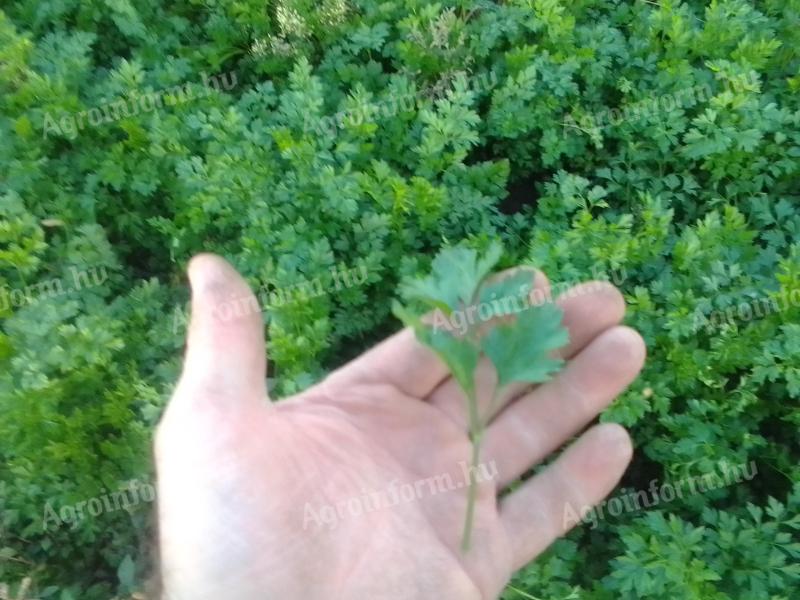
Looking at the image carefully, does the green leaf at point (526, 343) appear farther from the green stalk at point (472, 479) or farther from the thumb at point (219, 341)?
the thumb at point (219, 341)

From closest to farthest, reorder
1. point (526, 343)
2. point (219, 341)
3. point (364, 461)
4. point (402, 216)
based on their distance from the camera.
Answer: point (219, 341), point (526, 343), point (364, 461), point (402, 216)

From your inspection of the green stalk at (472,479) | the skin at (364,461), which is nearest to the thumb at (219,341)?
the skin at (364,461)

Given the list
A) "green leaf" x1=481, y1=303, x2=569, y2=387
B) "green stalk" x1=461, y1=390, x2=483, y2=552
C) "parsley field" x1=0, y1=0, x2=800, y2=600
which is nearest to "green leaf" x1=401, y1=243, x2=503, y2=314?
"green leaf" x1=481, y1=303, x2=569, y2=387

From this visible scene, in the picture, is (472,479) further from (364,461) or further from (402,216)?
(402,216)

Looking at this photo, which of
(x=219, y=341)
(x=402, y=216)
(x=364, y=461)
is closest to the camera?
(x=219, y=341)

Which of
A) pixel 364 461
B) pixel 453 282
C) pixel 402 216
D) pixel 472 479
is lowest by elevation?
pixel 472 479

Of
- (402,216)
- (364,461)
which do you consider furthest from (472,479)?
(402,216)

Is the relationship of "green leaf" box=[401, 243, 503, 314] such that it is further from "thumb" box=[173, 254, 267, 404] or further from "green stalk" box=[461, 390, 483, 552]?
"thumb" box=[173, 254, 267, 404]

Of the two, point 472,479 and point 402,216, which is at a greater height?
point 402,216
